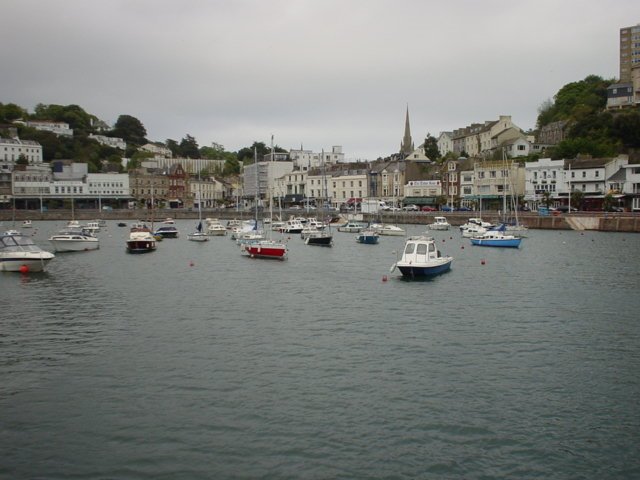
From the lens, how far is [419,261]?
40.2m

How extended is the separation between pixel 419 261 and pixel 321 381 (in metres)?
22.2

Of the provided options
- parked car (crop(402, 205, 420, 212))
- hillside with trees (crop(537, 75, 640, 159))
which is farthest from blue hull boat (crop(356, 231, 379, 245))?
parked car (crop(402, 205, 420, 212))

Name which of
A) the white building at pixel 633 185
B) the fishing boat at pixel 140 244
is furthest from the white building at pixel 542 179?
the fishing boat at pixel 140 244

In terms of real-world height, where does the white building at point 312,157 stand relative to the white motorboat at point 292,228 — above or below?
above

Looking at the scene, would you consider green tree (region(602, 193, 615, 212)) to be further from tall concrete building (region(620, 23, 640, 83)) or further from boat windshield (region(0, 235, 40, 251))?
boat windshield (region(0, 235, 40, 251))

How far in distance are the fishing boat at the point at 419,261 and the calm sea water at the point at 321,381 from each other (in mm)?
2185

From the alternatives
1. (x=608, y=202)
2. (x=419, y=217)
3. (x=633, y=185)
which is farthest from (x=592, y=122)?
(x=419, y=217)

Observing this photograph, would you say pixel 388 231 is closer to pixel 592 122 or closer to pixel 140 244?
pixel 140 244

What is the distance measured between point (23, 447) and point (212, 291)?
2185 centimetres

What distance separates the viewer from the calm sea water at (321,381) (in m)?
14.1

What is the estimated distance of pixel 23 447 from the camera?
14.6 m

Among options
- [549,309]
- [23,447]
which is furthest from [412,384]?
[549,309]

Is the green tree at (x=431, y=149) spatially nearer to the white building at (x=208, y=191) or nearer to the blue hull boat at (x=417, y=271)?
the white building at (x=208, y=191)

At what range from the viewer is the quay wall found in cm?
7988
